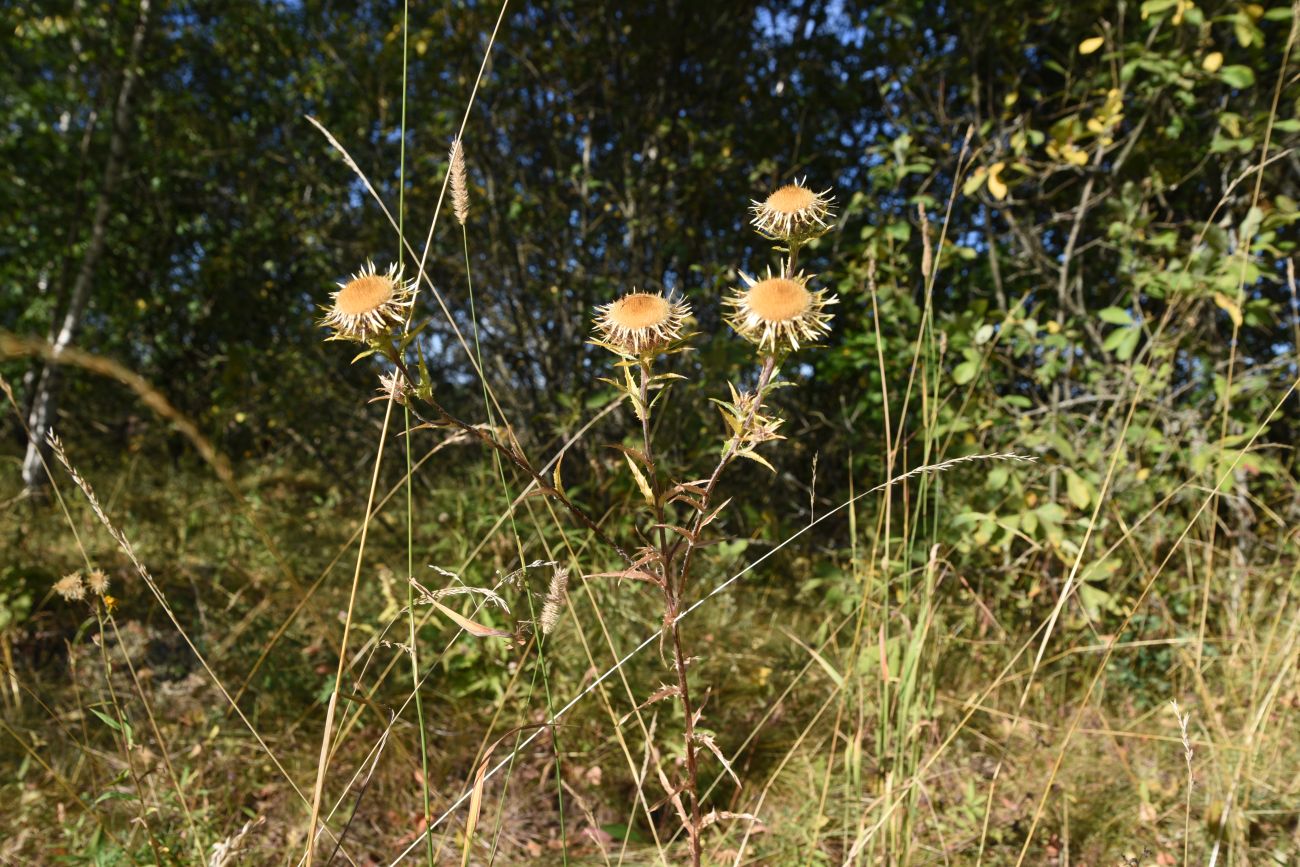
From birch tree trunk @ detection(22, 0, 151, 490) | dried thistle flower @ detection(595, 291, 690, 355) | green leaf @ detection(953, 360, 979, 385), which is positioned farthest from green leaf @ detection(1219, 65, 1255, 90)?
birch tree trunk @ detection(22, 0, 151, 490)

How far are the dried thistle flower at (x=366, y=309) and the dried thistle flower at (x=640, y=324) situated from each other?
19cm

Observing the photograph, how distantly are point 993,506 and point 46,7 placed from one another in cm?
433

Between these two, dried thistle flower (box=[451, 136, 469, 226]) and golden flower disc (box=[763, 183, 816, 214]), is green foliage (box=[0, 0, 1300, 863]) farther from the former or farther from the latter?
dried thistle flower (box=[451, 136, 469, 226])

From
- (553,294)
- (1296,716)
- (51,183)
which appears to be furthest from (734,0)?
(51,183)

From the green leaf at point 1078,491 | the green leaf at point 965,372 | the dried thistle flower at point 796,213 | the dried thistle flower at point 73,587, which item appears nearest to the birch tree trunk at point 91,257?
the dried thistle flower at point 73,587

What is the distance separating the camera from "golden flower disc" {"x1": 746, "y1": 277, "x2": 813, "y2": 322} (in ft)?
2.30

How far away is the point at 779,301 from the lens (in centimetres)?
71

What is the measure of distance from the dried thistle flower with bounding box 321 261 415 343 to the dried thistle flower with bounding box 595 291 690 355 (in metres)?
0.19

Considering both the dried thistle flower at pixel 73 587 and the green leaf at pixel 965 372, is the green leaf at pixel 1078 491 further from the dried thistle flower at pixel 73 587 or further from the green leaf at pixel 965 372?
the dried thistle flower at pixel 73 587

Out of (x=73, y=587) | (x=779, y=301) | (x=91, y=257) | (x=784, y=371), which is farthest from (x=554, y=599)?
(x=91, y=257)

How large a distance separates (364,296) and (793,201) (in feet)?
1.34

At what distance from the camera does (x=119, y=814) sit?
156 cm

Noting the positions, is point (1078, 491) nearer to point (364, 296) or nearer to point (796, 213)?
point (796, 213)

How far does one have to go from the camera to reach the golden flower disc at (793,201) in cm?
74
